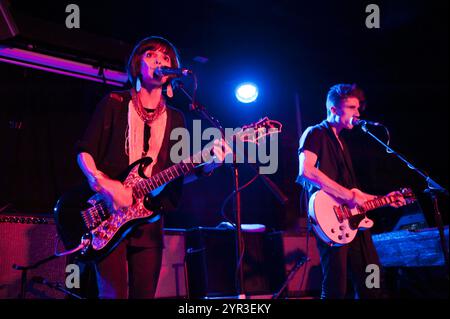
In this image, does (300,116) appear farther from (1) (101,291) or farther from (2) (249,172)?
(1) (101,291)

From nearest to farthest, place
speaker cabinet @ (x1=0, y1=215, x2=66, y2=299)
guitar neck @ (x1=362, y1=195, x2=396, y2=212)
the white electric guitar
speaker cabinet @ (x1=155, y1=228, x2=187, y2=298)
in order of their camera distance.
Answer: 1. the white electric guitar
2. speaker cabinet @ (x1=0, y1=215, x2=66, y2=299)
3. guitar neck @ (x1=362, y1=195, x2=396, y2=212)
4. speaker cabinet @ (x1=155, y1=228, x2=187, y2=298)

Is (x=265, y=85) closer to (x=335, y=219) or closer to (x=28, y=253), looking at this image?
(x=335, y=219)

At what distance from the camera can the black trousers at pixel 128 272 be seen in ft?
8.33

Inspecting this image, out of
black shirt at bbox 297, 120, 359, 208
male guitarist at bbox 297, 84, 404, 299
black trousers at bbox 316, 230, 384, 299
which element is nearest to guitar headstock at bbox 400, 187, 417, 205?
male guitarist at bbox 297, 84, 404, 299

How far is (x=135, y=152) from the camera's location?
2.95 meters

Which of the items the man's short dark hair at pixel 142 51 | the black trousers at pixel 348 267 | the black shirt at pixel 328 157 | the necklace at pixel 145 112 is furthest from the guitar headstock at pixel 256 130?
the black trousers at pixel 348 267

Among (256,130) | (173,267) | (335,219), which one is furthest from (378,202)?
(173,267)

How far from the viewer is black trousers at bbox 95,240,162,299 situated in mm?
2539

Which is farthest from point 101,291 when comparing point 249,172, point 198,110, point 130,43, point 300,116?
point 300,116

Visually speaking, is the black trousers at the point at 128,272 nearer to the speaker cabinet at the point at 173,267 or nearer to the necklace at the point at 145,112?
the necklace at the point at 145,112

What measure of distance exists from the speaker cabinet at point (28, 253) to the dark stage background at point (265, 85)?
0.27m

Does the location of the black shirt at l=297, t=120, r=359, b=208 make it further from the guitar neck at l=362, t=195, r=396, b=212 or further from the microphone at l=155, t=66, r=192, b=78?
the microphone at l=155, t=66, r=192, b=78

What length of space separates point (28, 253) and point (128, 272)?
1.70 m
